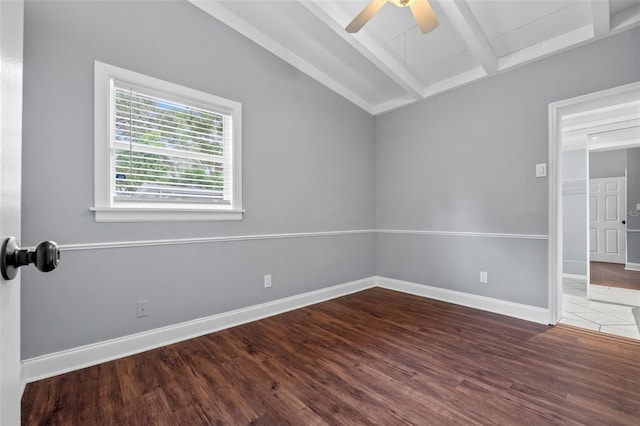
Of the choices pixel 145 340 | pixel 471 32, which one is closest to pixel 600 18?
pixel 471 32

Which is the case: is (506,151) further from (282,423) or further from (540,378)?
(282,423)

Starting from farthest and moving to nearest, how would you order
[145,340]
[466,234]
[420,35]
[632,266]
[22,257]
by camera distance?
1. [632,266]
2. [466,234]
3. [420,35]
4. [145,340]
5. [22,257]

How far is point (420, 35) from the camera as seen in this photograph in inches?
112

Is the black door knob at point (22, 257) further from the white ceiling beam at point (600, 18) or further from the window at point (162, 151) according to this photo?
the white ceiling beam at point (600, 18)

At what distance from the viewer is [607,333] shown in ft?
8.34

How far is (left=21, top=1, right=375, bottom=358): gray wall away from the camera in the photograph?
192 centimetres

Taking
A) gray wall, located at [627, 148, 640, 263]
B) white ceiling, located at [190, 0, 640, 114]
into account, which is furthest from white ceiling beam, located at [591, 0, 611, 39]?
gray wall, located at [627, 148, 640, 263]

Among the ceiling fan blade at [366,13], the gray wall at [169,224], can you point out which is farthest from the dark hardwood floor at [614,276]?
the ceiling fan blade at [366,13]

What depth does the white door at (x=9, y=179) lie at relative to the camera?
457 millimetres

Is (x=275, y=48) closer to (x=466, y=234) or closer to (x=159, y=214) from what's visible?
(x=159, y=214)

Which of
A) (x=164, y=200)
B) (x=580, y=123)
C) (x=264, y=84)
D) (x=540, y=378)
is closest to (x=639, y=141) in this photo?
(x=580, y=123)

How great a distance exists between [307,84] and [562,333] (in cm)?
352

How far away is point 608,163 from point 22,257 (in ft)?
28.4

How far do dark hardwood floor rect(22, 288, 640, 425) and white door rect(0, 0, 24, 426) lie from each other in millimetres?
1232
